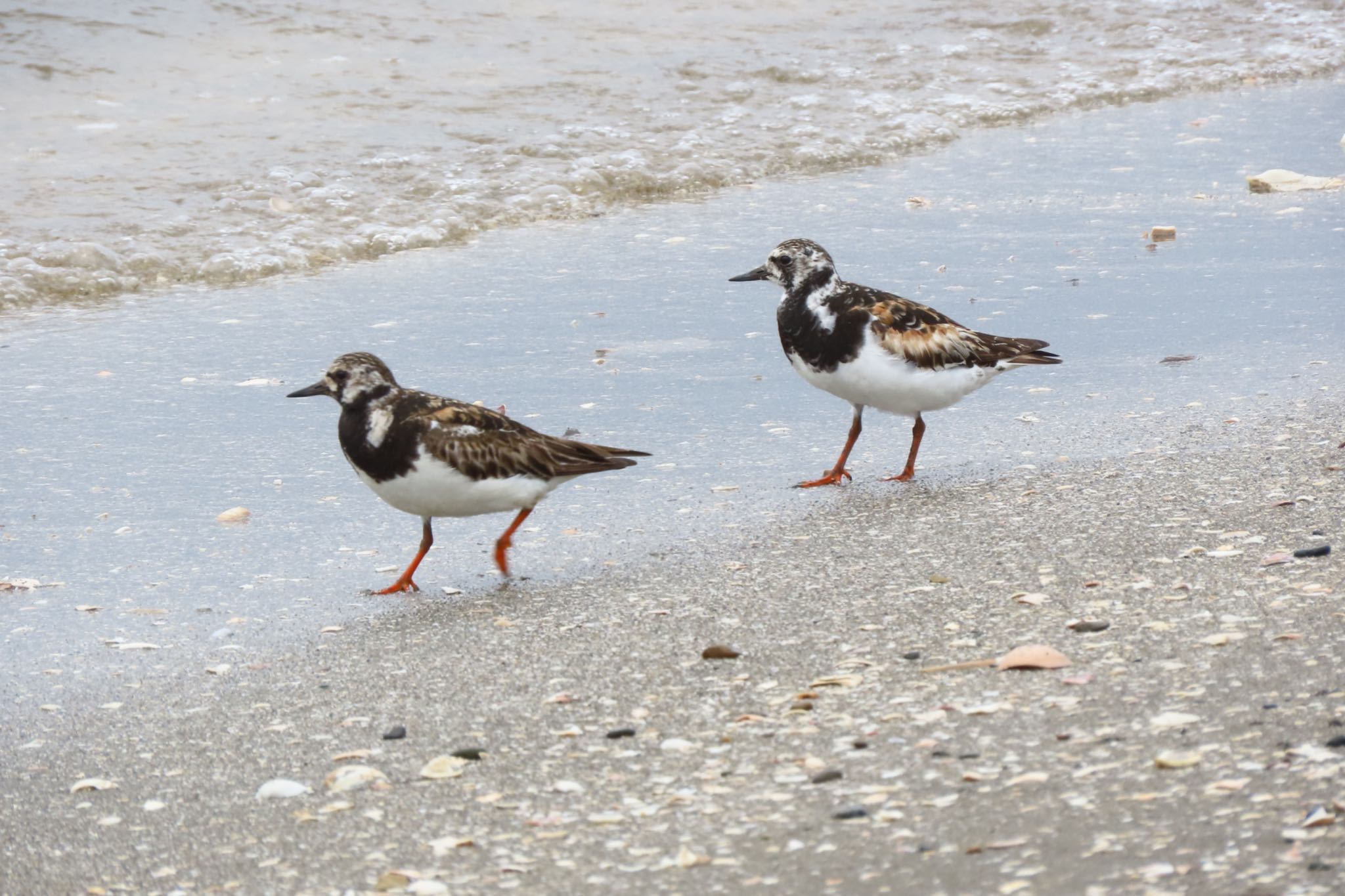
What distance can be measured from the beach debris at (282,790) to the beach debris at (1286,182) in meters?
6.77

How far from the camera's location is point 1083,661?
3293 millimetres

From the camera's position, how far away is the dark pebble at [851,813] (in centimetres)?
269

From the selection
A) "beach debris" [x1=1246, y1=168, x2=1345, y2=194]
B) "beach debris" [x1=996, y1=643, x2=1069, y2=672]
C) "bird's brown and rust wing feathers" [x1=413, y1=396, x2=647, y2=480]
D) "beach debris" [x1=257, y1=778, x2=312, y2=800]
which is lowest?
"beach debris" [x1=257, y1=778, x2=312, y2=800]

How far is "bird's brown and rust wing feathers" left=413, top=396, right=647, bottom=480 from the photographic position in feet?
14.1

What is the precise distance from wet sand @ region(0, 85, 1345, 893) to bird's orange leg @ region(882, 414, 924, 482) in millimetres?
53

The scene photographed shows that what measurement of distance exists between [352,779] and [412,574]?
4.33 ft

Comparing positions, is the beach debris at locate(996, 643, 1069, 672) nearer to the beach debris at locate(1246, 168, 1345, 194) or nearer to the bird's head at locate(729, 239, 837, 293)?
the bird's head at locate(729, 239, 837, 293)

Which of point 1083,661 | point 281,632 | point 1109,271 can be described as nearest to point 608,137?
point 1109,271

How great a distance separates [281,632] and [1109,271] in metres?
4.44

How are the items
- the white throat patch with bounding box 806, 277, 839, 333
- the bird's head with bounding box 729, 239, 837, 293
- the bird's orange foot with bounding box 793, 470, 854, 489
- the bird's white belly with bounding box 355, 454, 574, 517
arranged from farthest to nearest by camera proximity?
the bird's head with bounding box 729, 239, 837, 293 < the white throat patch with bounding box 806, 277, 839, 333 < the bird's orange foot with bounding box 793, 470, 854, 489 < the bird's white belly with bounding box 355, 454, 574, 517

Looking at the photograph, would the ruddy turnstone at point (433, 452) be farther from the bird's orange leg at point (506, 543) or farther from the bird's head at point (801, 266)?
the bird's head at point (801, 266)

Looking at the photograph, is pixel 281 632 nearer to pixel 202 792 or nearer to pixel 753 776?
pixel 202 792

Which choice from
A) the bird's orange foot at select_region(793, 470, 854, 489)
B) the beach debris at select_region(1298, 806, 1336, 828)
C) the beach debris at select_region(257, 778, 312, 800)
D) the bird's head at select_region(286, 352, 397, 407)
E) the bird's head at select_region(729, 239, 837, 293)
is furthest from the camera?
the bird's head at select_region(729, 239, 837, 293)

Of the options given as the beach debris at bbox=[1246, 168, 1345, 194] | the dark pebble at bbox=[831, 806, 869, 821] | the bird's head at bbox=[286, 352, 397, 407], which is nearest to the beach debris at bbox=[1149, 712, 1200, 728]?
the dark pebble at bbox=[831, 806, 869, 821]
